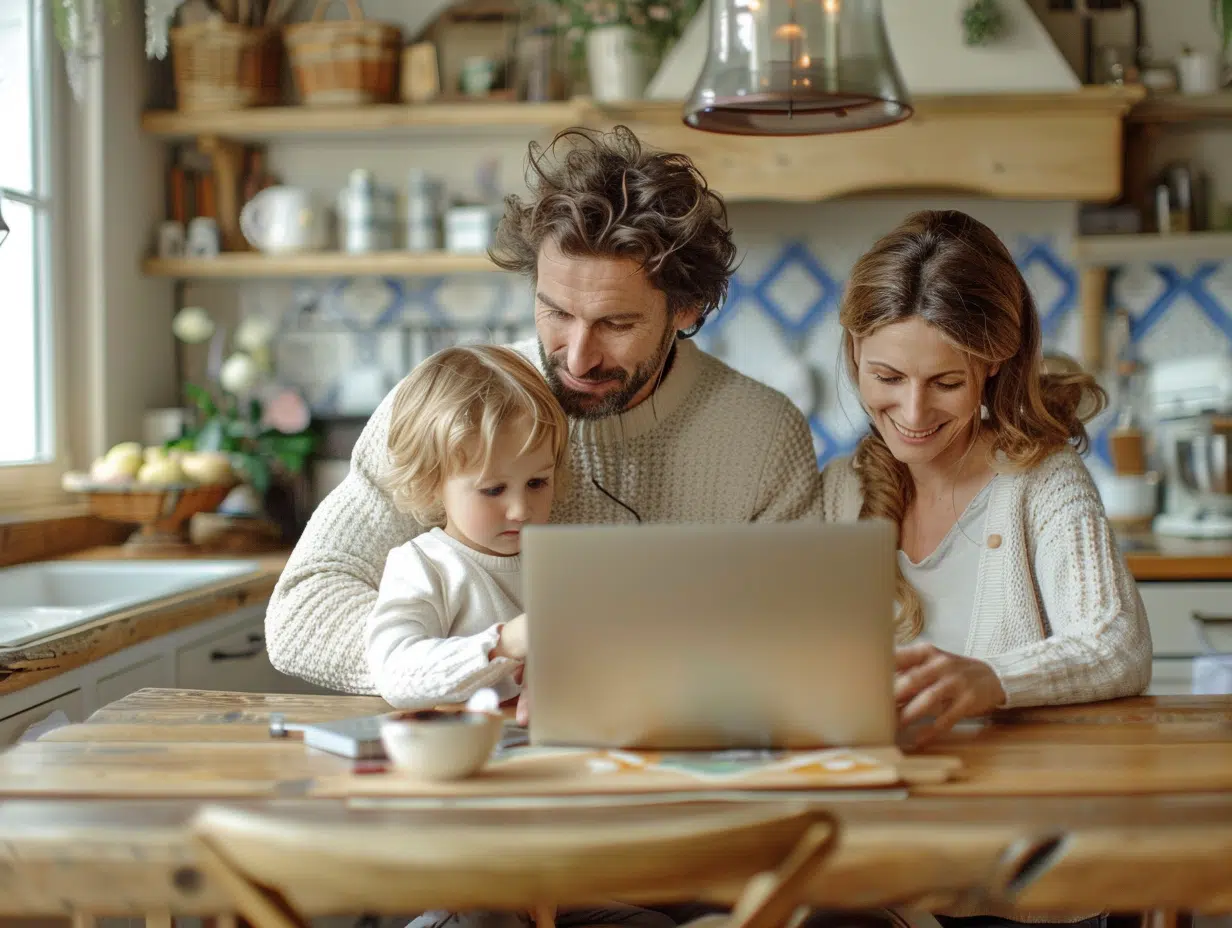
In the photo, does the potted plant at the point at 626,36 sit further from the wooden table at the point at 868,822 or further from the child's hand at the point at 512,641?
the wooden table at the point at 868,822

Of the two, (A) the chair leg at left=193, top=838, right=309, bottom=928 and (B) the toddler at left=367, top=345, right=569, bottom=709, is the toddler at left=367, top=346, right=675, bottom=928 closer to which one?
(B) the toddler at left=367, top=345, right=569, bottom=709

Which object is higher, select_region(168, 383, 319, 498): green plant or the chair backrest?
select_region(168, 383, 319, 498): green plant

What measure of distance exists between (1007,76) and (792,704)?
2.44 meters

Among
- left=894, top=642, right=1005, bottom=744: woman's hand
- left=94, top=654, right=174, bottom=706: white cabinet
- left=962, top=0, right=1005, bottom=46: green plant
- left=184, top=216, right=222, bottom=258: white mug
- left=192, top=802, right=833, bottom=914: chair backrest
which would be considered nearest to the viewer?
left=192, top=802, right=833, bottom=914: chair backrest

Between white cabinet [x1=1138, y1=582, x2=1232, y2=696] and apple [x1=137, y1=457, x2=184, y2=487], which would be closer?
white cabinet [x1=1138, y1=582, x2=1232, y2=696]

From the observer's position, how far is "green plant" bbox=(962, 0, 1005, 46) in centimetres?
327

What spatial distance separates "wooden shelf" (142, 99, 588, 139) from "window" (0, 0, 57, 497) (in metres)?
0.35

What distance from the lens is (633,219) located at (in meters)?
2.02

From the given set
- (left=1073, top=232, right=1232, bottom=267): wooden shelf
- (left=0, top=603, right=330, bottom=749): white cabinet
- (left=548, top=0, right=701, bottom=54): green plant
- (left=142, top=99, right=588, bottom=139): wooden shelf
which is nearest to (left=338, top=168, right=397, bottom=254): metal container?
(left=142, top=99, right=588, bottom=139): wooden shelf

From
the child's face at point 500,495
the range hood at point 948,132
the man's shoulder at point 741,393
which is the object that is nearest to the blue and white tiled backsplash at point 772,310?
the range hood at point 948,132

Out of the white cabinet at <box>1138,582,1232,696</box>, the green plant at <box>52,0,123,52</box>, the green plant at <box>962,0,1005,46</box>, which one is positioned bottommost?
the white cabinet at <box>1138,582,1232,696</box>

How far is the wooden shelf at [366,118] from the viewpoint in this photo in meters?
3.55

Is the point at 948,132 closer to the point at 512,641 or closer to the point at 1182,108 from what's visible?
the point at 1182,108

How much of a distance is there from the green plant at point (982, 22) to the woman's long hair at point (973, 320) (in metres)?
1.54
